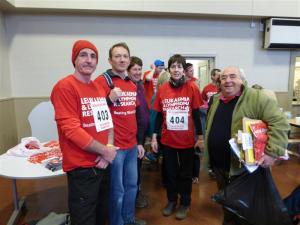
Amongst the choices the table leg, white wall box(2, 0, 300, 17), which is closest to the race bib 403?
the table leg

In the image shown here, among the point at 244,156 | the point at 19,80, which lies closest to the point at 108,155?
the point at 244,156

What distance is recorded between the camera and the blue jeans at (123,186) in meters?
1.65

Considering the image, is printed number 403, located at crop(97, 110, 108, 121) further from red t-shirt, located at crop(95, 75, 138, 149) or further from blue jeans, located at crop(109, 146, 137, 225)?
blue jeans, located at crop(109, 146, 137, 225)

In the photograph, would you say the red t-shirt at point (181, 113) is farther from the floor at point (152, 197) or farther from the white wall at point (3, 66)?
the white wall at point (3, 66)

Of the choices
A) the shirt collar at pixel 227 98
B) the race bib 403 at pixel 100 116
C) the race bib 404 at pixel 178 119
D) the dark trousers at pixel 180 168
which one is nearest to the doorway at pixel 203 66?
the race bib 404 at pixel 178 119

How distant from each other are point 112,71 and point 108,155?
0.68 metres

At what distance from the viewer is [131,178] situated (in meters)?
1.78

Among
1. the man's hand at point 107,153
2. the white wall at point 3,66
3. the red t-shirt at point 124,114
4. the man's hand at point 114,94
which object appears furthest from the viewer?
the white wall at point 3,66

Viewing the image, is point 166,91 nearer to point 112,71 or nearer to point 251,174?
point 112,71

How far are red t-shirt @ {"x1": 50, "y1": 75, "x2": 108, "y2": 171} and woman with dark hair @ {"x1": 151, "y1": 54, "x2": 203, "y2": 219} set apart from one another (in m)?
0.85

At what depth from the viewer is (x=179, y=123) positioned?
6.61ft

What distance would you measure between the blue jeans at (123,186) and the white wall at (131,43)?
280 centimetres

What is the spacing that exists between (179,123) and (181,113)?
0.09 metres

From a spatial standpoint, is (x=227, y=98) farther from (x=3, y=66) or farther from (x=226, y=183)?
(x=3, y=66)
